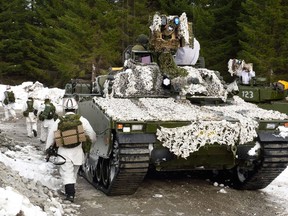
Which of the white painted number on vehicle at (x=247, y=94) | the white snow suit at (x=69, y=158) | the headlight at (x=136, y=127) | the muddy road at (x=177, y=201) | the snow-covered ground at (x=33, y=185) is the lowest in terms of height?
the muddy road at (x=177, y=201)

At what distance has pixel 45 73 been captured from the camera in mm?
38469

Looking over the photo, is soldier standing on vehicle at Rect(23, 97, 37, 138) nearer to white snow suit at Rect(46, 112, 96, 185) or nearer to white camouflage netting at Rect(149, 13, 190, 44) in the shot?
white camouflage netting at Rect(149, 13, 190, 44)

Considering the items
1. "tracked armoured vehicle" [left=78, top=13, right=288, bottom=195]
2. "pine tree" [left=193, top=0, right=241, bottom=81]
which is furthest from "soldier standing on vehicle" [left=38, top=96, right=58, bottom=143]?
"pine tree" [left=193, top=0, right=241, bottom=81]

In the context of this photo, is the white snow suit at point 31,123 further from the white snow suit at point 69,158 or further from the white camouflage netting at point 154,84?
the white snow suit at point 69,158

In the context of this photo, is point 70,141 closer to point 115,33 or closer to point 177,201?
point 177,201

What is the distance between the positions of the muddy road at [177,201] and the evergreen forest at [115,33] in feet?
62.4

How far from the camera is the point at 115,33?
32.6 meters

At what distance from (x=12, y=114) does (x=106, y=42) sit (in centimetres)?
1395

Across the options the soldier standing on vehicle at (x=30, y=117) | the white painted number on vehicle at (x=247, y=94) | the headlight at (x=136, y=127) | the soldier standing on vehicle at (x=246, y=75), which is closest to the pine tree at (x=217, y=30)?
the soldier standing on vehicle at (x=246, y=75)

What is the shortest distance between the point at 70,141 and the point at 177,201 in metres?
1.92

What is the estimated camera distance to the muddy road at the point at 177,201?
7.28 meters

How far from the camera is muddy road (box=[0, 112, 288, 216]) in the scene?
23.9 ft

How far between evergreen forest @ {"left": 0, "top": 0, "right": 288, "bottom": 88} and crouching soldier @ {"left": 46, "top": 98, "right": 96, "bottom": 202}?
20635 millimetres

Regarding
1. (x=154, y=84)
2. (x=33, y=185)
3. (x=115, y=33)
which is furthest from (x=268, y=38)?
(x=33, y=185)
